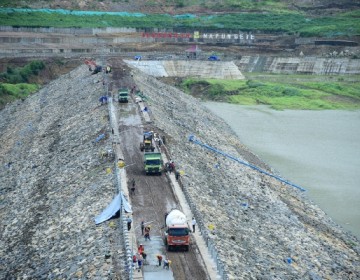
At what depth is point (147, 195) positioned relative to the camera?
37.2 meters

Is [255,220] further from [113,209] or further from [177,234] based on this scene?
[177,234]

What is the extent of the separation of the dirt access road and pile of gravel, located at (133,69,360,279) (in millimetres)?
1498

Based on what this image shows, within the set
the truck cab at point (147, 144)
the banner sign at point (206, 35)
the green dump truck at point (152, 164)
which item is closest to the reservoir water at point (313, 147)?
the truck cab at point (147, 144)

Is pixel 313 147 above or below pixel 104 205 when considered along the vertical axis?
below

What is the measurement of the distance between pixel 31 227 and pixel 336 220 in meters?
22.3

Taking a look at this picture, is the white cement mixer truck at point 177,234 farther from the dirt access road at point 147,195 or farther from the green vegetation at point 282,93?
the green vegetation at point 282,93

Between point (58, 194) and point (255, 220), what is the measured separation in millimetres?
12168

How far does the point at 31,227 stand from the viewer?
36.9 meters

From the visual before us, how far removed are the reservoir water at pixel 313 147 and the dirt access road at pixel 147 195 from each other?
14.4m

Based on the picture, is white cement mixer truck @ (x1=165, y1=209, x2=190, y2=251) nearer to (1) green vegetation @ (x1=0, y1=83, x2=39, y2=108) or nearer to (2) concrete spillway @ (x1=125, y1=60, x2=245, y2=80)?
(1) green vegetation @ (x1=0, y1=83, x2=39, y2=108)

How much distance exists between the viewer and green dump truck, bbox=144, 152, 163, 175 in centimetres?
4044

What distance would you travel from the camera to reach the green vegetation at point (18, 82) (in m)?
86.4

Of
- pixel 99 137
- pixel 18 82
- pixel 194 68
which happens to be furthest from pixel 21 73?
pixel 99 137

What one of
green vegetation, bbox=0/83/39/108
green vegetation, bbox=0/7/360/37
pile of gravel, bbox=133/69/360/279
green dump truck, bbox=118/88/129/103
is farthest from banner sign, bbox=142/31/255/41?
pile of gravel, bbox=133/69/360/279
